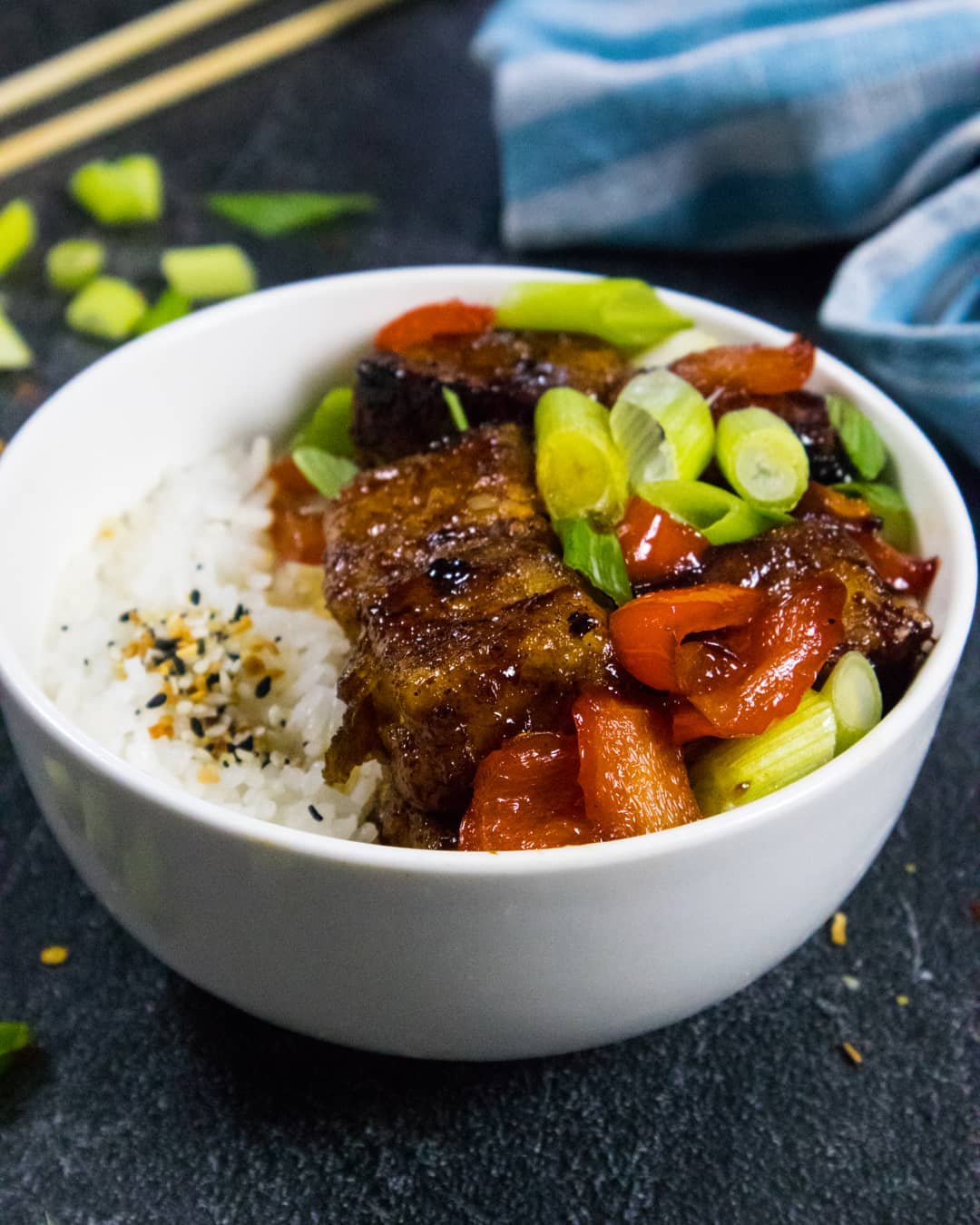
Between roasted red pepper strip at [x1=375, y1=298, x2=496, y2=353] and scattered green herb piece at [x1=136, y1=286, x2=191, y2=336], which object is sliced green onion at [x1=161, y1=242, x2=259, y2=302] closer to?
scattered green herb piece at [x1=136, y1=286, x2=191, y2=336]

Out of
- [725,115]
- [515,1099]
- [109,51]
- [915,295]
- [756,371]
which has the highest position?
[109,51]

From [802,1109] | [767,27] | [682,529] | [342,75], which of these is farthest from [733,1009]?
[342,75]

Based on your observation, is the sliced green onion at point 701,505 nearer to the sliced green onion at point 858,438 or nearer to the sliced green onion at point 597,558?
the sliced green onion at point 597,558

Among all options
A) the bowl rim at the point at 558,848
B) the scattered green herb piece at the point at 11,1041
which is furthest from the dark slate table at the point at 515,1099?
the bowl rim at the point at 558,848

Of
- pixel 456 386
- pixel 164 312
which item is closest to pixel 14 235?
pixel 164 312

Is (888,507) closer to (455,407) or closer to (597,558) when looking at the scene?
(597,558)

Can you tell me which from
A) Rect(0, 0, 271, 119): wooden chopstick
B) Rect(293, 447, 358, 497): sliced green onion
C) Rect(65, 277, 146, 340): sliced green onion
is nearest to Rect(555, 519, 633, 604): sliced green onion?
Rect(293, 447, 358, 497): sliced green onion
